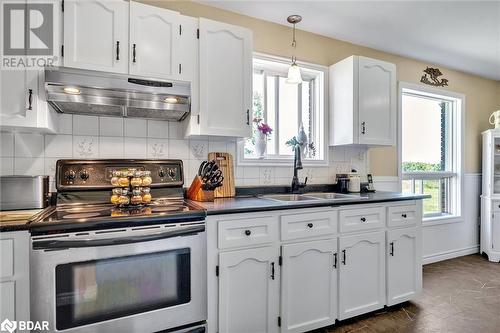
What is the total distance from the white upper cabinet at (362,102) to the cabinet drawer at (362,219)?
27.6 inches

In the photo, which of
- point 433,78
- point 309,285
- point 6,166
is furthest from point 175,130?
point 433,78

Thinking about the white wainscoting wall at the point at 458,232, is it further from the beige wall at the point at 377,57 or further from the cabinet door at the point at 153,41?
the cabinet door at the point at 153,41

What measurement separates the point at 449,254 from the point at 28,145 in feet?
15.4

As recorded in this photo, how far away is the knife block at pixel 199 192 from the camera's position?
2.03 metres

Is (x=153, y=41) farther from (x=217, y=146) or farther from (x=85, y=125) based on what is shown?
(x=217, y=146)

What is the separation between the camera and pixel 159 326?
150 cm

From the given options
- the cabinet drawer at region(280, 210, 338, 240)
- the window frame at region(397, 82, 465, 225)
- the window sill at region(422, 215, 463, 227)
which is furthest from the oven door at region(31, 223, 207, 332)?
the window frame at region(397, 82, 465, 225)

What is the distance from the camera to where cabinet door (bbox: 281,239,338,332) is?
1.86 metres

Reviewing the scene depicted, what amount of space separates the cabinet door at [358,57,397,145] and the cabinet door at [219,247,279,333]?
1.52m

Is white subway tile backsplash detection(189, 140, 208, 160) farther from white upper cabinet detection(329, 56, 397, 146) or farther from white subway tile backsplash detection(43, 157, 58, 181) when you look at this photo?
white upper cabinet detection(329, 56, 397, 146)

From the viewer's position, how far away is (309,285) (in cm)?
193

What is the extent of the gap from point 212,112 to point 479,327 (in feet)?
8.26

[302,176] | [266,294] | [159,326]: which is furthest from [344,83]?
[159,326]

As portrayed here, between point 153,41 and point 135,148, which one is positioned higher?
point 153,41
